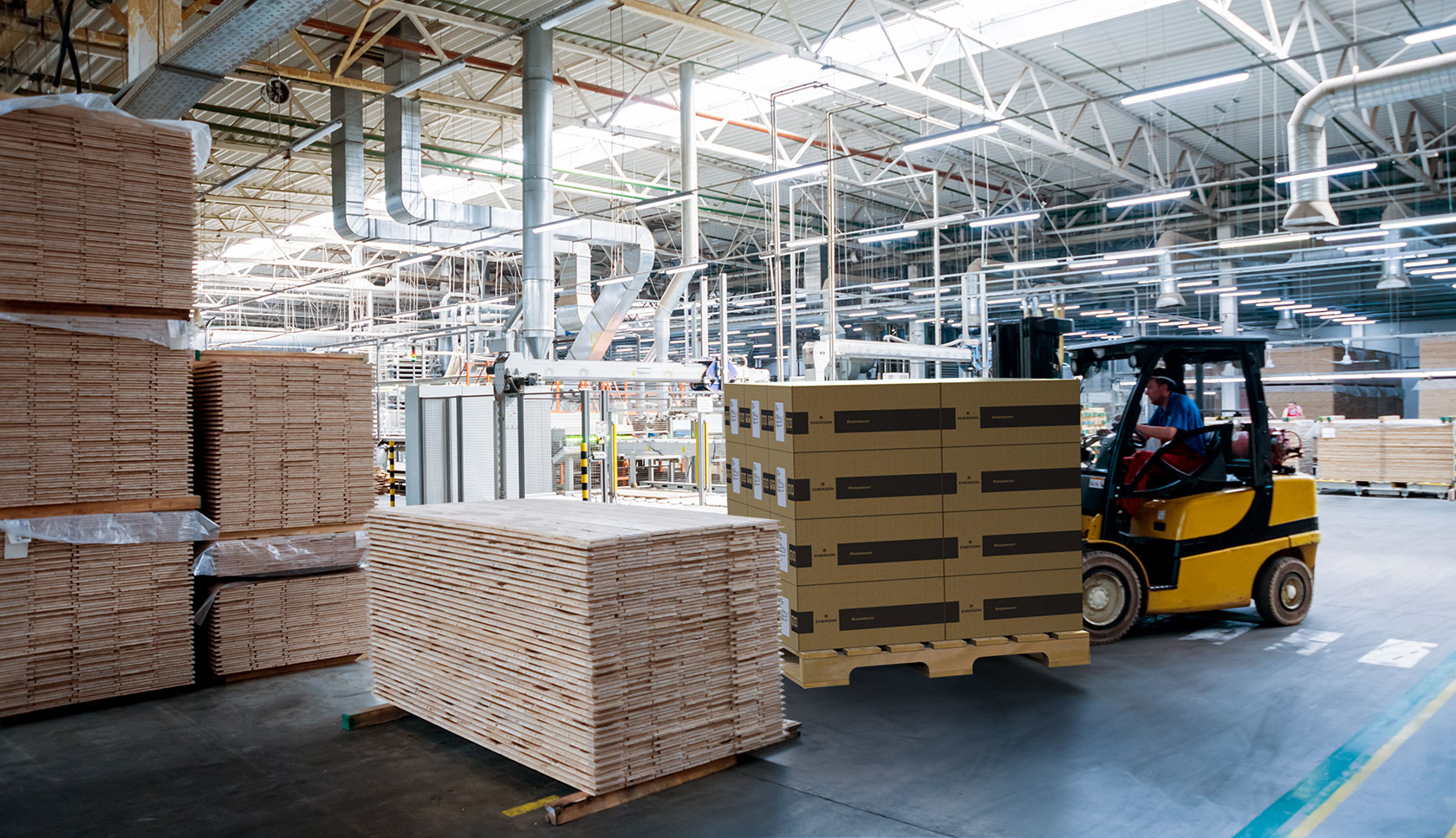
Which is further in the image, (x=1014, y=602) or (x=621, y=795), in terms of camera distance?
(x=1014, y=602)

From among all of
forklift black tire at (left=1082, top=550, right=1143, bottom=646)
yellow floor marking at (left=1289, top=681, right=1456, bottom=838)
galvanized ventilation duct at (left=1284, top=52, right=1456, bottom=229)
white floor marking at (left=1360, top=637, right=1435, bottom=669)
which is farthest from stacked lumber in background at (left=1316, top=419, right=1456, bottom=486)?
forklift black tire at (left=1082, top=550, right=1143, bottom=646)

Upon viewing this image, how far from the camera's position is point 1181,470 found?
7242 mm

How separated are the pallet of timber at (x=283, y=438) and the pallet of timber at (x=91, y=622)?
54 centimetres

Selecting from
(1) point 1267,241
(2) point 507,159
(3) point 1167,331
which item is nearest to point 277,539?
(2) point 507,159

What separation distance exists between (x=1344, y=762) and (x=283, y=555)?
648 cm

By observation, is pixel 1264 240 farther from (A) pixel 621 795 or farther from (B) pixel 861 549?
(A) pixel 621 795

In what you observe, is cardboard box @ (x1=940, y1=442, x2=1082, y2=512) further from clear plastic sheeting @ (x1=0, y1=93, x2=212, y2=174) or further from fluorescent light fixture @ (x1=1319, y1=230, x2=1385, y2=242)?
fluorescent light fixture @ (x1=1319, y1=230, x2=1385, y2=242)

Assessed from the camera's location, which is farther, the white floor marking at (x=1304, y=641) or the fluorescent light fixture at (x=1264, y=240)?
Result: the fluorescent light fixture at (x=1264, y=240)

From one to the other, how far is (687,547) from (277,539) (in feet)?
12.1

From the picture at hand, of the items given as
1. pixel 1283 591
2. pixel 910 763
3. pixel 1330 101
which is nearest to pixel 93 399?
pixel 910 763

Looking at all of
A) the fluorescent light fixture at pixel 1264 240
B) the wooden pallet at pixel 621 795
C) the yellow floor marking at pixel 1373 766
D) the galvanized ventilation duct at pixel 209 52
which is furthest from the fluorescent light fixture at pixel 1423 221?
the galvanized ventilation duct at pixel 209 52

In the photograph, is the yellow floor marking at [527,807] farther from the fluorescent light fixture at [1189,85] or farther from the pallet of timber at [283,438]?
the fluorescent light fixture at [1189,85]

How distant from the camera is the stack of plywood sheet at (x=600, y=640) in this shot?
427cm

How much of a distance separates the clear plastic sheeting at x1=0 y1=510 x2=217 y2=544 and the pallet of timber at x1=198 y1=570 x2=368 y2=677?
449 mm
